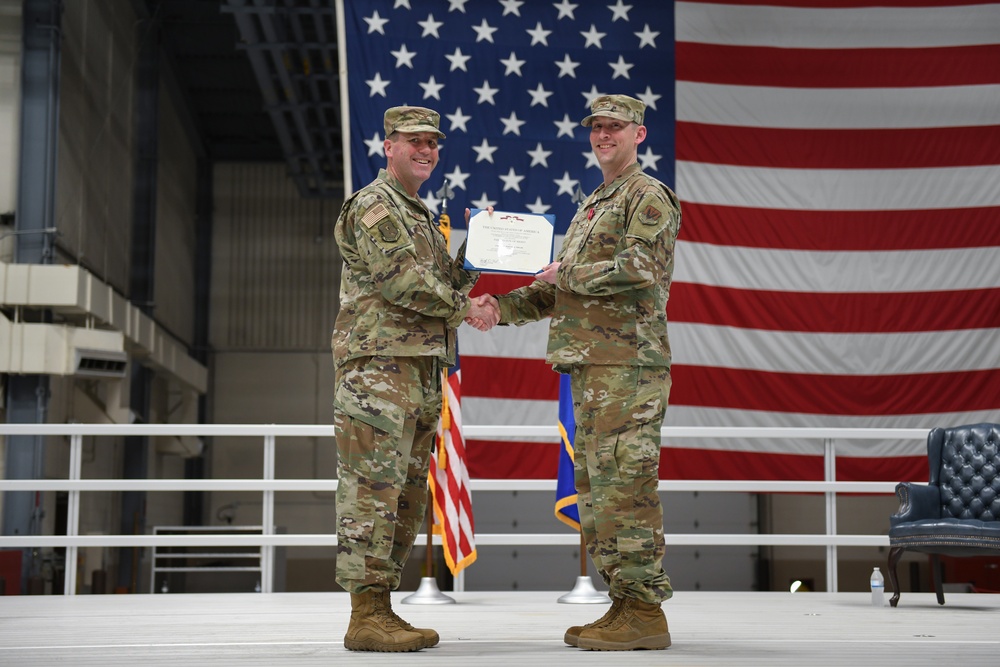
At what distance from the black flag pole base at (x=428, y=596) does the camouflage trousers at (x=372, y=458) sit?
7.58 ft

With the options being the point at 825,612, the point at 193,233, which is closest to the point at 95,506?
the point at 193,233

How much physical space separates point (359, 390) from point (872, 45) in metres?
7.09

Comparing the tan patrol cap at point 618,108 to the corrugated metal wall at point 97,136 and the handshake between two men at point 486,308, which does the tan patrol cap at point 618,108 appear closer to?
the handshake between two men at point 486,308

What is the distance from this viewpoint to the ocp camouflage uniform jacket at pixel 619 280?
3732 millimetres

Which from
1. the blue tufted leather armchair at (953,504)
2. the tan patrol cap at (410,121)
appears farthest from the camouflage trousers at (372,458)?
the blue tufted leather armchair at (953,504)

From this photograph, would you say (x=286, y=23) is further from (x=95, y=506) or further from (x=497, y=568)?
(x=497, y=568)

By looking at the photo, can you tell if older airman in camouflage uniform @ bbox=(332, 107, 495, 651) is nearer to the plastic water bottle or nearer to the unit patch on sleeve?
the unit patch on sleeve

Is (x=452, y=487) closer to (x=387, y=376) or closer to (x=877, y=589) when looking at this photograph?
(x=877, y=589)

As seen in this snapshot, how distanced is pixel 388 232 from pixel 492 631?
161 cm

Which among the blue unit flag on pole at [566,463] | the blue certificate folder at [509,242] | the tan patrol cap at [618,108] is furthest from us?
the blue unit flag on pole at [566,463]

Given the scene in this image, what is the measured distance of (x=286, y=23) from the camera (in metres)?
15.8

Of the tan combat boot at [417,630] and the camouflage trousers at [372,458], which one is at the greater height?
the camouflage trousers at [372,458]

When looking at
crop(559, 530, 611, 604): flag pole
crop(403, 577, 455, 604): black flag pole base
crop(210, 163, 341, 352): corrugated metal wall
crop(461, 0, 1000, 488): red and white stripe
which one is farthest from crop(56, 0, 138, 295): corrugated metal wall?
crop(559, 530, 611, 604): flag pole

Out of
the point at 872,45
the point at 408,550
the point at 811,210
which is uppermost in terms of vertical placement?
the point at 872,45
